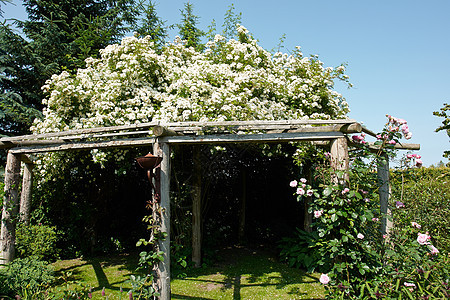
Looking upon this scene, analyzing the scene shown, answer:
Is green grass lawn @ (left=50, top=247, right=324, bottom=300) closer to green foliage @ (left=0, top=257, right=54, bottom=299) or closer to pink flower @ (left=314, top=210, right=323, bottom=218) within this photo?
green foliage @ (left=0, top=257, right=54, bottom=299)

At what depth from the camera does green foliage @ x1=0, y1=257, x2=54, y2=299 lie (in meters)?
4.10

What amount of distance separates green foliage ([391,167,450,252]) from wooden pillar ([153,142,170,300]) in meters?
3.32

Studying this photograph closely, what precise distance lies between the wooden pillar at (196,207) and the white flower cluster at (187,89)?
1.39 metres

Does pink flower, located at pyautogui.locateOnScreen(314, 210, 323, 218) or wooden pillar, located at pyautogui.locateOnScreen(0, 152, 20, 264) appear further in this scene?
wooden pillar, located at pyautogui.locateOnScreen(0, 152, 20, 264)

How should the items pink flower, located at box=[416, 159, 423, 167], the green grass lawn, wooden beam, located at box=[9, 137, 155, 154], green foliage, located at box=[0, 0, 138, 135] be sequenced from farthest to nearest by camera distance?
green foliage, located at box=[0, 0, 138, 135]
the green grass lawn
wooden beam, located at box=[9, 137, 155, 154]
pink flower, located at box=[416, 159, 423, 167]

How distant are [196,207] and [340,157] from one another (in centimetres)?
351

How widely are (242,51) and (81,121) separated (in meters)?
3.46

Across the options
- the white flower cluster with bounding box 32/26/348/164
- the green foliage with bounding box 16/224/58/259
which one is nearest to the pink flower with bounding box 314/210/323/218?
the white flower cluster with bounding box 32/26/348/164

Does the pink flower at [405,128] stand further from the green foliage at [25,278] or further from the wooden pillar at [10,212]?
the wooden pillar at [10,212]

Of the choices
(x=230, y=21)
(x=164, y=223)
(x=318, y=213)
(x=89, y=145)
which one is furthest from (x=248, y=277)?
(x=230, y=21)

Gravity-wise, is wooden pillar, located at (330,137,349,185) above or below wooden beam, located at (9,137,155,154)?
below

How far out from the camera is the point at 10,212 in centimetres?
563

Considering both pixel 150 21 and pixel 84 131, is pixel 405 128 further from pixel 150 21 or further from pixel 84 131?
pixel 150 21

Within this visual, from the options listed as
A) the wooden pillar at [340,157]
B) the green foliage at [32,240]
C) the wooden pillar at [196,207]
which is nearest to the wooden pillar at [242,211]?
the wooden pillar at [196,207]
